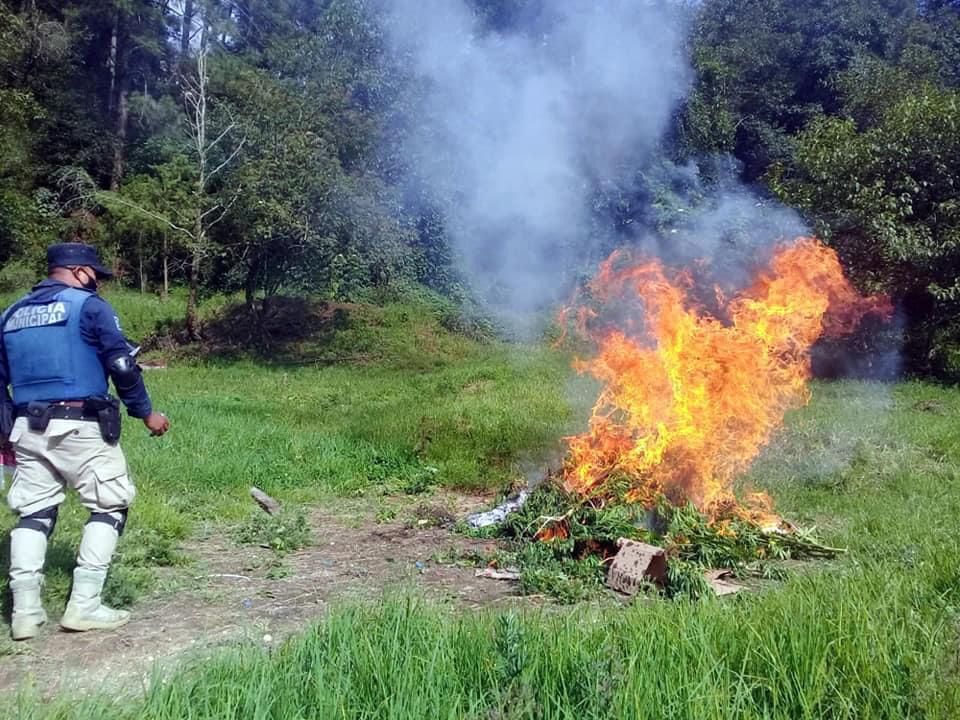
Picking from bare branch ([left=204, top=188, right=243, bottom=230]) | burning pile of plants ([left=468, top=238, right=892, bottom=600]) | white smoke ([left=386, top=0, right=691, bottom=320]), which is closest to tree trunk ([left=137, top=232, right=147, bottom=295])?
bare branch ([left=204, top=188, right=243, bottom=230])

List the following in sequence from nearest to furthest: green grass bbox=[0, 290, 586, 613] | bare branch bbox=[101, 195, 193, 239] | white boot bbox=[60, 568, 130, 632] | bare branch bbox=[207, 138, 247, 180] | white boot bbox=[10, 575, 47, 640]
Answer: white boot bbox=[10, 575, 47, 640] → white boot bbox=[60, 568, 130, 632] → green grass bbox=[0, 290, 586, 613] → bare branch bbox=[207, 138, 247, 180] → bare branch bbox=[101, 195, 193, 239]

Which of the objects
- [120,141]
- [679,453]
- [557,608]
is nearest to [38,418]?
[557,608]

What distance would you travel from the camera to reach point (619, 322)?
15.5 meters

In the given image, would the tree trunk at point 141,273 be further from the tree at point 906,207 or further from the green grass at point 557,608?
the tree at point 906,207

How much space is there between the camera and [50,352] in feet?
15.2

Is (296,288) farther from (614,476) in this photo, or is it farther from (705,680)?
(705,680)

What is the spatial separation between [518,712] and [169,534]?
412 centimetres

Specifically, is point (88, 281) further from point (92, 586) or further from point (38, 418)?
point (92, 586)

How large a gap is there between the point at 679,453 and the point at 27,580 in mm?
4816

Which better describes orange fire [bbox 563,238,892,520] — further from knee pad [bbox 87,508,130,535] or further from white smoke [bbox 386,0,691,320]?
white smoke [bbox 386,0,691,320]

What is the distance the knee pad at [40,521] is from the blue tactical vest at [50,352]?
62 cm

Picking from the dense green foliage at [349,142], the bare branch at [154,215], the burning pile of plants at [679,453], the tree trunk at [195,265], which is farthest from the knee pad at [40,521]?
the bare branch at [154,215]

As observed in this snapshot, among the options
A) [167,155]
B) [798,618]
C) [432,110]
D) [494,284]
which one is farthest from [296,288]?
[798,618]

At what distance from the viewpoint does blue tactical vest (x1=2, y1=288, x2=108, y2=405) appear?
4.64 metres
